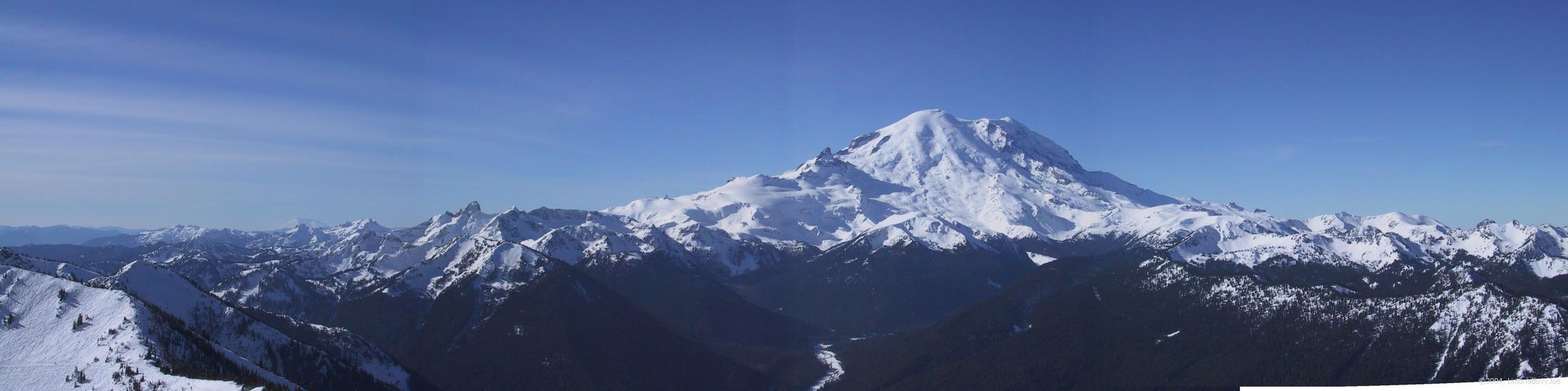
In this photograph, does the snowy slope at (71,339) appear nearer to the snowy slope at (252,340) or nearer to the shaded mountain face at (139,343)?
the shaded mountain face at (139,343)

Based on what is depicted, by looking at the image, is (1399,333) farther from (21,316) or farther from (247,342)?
(21,316)

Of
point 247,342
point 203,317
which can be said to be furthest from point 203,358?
point 203,317

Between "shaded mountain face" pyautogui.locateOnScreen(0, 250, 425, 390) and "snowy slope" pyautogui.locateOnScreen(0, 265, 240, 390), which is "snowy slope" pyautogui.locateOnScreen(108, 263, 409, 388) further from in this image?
"snowy slope" pyautogui.locateOnScreen(0, 265, 240, 390)

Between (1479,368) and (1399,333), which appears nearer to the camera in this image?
(1479,368)

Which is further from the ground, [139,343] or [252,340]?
[139,343]

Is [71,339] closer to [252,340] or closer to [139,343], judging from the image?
[139,343]

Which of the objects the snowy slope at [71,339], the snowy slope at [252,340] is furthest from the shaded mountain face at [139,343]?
the snowy slope at [252,340]

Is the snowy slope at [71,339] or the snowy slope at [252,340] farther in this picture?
the snowy slope at [252,340]

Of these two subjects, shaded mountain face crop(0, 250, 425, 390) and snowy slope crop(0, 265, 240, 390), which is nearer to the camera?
snowy slope crop(0, 265, 240, 390)

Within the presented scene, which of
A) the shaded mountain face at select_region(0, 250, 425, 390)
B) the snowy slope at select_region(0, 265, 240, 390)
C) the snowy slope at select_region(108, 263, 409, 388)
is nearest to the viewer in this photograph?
the snowy slope at select_region(0, 265, 240, 390)

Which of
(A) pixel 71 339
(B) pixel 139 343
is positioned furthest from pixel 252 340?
(B) pixel 139 343

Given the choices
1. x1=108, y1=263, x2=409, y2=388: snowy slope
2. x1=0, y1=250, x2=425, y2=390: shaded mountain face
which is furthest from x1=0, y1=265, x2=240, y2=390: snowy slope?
x1=108, y1=263, x2=409, y2=388: snowy slope
